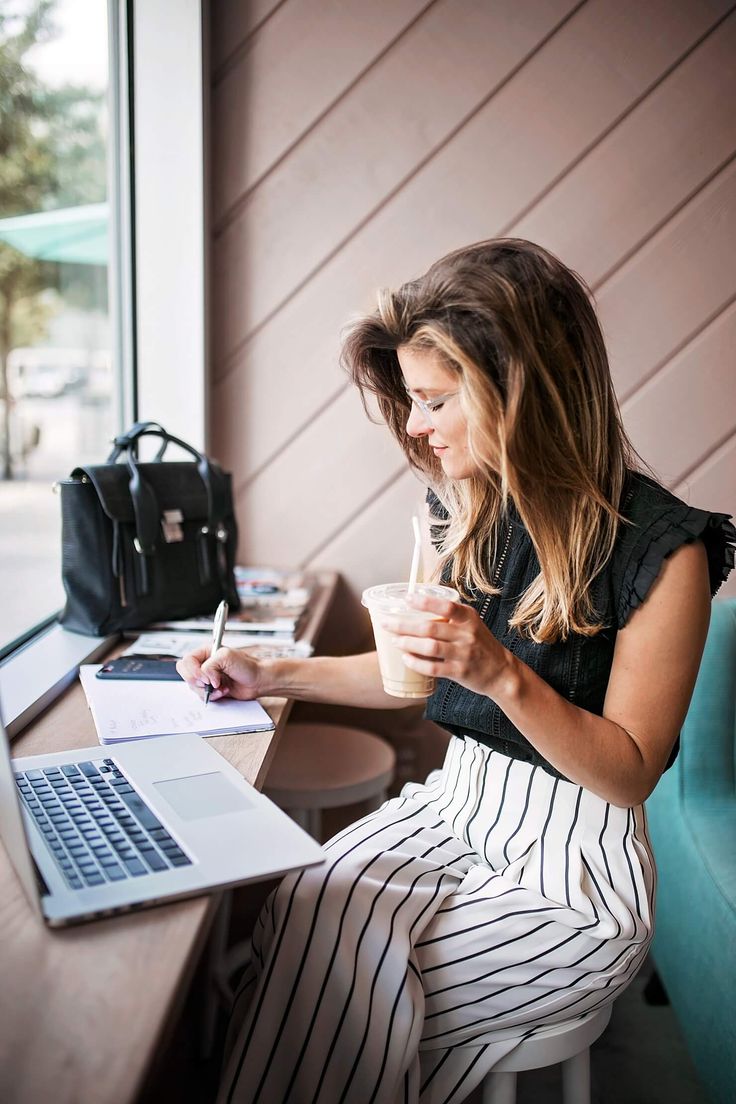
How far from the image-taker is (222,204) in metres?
2.33

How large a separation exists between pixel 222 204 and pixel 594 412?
4.76ft

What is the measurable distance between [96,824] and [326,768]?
3.12 ft

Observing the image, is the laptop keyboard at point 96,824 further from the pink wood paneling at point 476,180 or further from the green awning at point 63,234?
the pink wood paneling at point 476,180

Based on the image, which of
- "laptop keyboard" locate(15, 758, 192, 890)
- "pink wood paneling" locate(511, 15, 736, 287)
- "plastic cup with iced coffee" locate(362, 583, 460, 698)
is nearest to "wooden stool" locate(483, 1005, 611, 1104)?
"plastic cup with iced coffee" locate(362, 583, 460, 698)

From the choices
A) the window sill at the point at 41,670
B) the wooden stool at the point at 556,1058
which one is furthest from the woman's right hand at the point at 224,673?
the wooden stool at the point at 556,1058

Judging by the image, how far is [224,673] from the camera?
1.40 m

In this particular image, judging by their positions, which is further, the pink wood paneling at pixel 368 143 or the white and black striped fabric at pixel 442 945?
the pink wood paneling at pixel 368 143

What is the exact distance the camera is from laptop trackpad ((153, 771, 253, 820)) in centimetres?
100

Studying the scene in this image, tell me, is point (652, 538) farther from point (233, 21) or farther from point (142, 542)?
point (233, 21)

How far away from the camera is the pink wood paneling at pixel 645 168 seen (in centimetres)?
221

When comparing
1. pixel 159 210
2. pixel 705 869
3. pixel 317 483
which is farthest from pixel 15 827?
pixel 159 210

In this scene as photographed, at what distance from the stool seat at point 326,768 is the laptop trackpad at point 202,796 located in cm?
64

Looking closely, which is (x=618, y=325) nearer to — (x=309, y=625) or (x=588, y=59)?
(x=588, y=59)

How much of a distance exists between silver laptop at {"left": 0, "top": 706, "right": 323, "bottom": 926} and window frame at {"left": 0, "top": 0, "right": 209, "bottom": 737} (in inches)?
52.9
